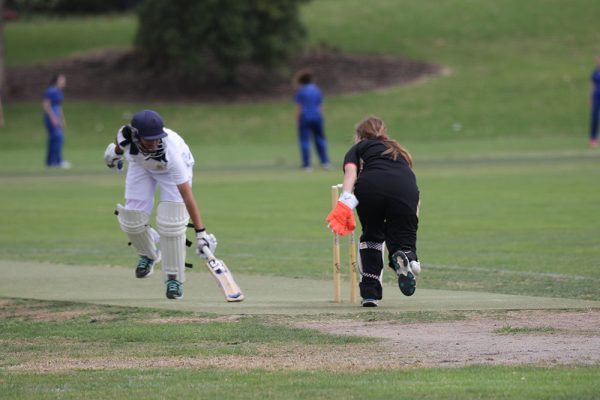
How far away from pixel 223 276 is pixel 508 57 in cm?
3847

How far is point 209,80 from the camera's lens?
4550 cm

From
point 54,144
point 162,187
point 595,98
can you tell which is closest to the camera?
point 162,187

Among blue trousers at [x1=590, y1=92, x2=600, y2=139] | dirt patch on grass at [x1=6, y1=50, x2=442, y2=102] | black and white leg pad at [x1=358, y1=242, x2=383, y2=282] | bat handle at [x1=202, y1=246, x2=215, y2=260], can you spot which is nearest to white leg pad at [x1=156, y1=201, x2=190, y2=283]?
bat handle at [x1=202, y1=246, x2=215, y2=260]

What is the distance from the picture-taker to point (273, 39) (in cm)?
4209

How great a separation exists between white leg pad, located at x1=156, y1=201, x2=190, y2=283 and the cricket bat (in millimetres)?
302

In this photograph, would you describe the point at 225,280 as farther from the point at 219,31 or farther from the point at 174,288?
the point at 219,31

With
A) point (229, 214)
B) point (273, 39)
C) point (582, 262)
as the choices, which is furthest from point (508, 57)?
point (582, 262)

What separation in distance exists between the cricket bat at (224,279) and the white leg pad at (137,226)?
82 centimetres

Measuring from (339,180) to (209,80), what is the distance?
74.7 ft

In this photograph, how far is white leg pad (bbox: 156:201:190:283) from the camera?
1009cm

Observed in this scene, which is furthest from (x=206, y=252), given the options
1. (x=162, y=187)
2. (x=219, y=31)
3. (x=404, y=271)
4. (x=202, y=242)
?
(x=219, y=31)

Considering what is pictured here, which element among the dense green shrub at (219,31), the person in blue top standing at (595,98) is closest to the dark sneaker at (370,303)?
the person in blue top standing at (595,98)

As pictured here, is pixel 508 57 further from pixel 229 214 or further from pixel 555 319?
pixel 555 319

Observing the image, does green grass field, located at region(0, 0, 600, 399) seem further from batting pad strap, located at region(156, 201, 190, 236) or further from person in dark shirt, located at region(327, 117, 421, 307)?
person in dark shirt, located at region(327, 117, 421, 307)
